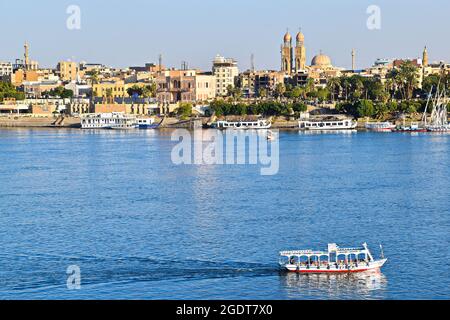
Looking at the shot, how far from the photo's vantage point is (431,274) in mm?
10086

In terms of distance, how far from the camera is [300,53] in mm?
61500

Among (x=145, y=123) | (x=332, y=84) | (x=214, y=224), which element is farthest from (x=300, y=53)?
(x=214, y=224)

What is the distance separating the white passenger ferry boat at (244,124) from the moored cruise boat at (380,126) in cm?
518

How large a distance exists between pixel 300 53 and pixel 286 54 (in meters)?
1.29

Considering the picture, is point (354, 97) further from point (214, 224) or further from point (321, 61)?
point (214, 224)

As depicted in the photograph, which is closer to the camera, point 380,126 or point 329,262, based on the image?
point 329,262

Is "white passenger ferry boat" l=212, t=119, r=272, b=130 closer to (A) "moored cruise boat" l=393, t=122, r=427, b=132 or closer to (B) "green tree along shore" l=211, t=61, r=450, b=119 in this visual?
(B) "green tree along shore" l=211, t=61, r=450, b=119

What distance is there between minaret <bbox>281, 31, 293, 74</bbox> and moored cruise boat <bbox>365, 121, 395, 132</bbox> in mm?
19877

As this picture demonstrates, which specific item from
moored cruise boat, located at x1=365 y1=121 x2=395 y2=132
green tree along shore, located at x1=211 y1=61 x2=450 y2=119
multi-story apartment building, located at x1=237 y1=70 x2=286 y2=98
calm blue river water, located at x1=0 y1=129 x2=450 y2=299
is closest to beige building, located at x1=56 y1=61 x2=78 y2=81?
multi-story apartment building, located at x1=237 y1=70 x2=286 y2=98

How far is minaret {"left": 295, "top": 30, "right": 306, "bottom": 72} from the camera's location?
202 ft

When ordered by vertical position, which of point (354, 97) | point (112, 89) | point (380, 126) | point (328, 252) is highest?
point (112, 89)
